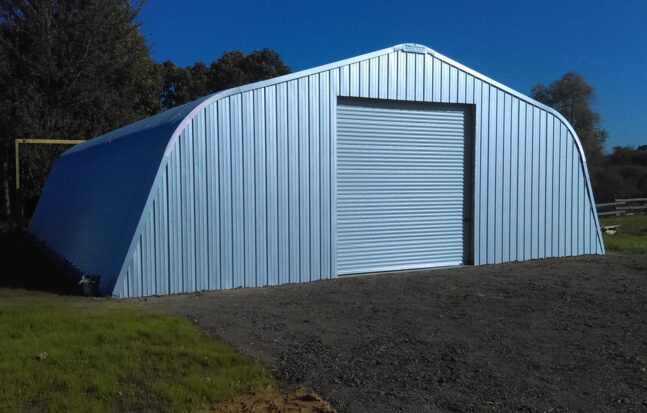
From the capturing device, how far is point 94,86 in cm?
2577

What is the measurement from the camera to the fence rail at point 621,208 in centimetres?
3425

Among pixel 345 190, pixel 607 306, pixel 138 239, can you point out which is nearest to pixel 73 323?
pixel 138 239

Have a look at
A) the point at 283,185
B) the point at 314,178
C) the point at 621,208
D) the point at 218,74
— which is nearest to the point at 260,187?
the point at 283,185

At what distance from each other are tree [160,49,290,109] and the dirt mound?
42652mm

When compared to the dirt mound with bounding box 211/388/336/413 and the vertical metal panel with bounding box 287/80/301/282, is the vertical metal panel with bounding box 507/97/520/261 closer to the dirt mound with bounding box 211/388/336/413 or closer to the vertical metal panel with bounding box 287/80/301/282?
the vertical metal panel with bounding box 287/80/301/282

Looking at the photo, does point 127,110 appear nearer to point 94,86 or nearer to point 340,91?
point 94,86

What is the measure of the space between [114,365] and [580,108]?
45405 mm

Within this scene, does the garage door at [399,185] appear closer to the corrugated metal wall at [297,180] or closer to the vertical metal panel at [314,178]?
the corrugated metal wall at [297,180]

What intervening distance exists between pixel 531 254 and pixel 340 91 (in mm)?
5826

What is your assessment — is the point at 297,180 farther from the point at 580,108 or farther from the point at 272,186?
the point at 580,108

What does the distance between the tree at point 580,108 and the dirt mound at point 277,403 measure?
A: 143ft

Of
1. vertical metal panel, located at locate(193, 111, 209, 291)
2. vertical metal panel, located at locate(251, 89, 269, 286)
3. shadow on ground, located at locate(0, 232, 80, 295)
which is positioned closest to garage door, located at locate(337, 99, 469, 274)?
vertical metal panel, located at locate(251, 89, 269, 286)

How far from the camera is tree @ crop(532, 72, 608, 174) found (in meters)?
44.4

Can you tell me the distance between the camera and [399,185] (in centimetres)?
1238
